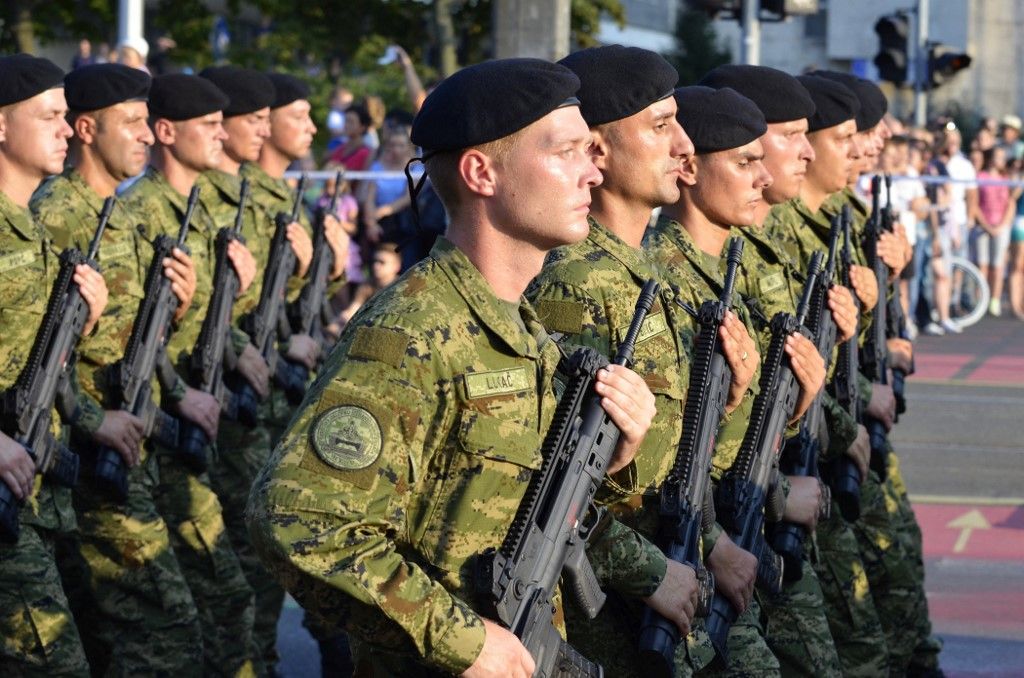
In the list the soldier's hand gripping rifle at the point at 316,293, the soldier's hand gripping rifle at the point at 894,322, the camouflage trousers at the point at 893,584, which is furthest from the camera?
the soldier's hand gripping rifle at the point at 316,293

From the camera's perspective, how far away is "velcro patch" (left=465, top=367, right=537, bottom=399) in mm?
3473

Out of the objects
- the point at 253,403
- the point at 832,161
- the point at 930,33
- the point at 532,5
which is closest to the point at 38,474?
the point at 253,403

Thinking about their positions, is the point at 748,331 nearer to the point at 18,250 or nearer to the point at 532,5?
the point at 18,250

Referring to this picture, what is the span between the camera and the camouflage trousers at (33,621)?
5605 mm

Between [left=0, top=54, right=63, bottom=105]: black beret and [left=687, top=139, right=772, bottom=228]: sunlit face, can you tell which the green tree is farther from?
[left=687, top=139, right=772, bottom=228]: sunlit face

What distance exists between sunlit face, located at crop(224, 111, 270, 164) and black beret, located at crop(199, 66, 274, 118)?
0.09ft

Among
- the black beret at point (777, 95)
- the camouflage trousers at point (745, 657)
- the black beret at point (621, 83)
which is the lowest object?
the camouflage trousers at point (745, 657)

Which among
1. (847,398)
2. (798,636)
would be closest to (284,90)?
(847,398)

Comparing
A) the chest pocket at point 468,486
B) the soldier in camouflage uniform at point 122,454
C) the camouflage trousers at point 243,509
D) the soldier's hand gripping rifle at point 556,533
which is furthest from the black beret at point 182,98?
the chest pocket at point 468,486

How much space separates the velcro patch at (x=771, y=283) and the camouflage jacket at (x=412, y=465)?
241cm

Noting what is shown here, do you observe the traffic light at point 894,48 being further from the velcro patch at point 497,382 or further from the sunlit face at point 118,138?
the velcro patch at point 497,382

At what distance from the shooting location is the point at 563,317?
4.46 meters

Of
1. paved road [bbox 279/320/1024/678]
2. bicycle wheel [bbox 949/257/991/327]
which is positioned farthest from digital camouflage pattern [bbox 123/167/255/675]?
bicycle wheel [bbox 949/257/991/327]

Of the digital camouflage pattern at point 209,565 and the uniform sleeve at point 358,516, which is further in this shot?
the digital camouflage pattern at point 209,565
